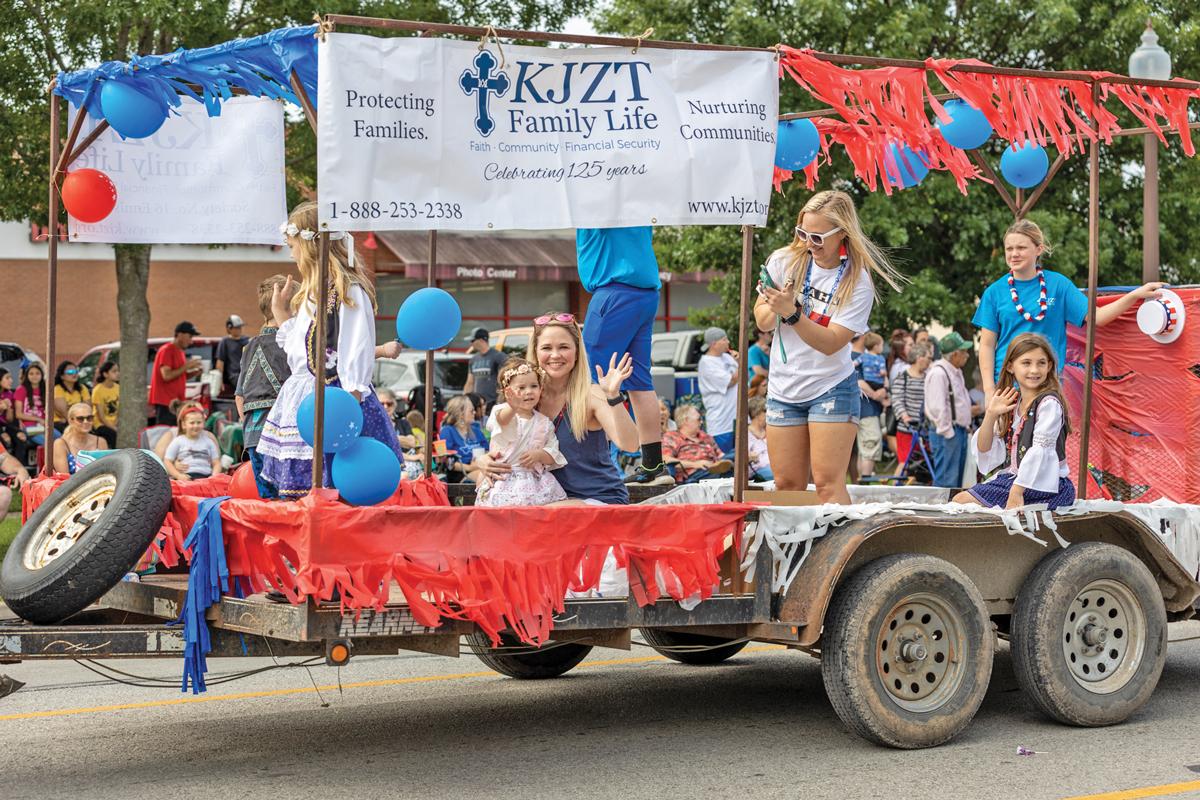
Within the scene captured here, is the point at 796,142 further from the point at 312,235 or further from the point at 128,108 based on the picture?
the point at 128,108

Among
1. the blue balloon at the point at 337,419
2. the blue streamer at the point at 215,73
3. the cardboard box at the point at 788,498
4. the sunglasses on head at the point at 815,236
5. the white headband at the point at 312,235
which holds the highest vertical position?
the blue streamer at the point at 215,73

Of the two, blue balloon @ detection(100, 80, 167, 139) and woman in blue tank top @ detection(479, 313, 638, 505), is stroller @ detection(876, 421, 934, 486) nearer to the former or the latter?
woman in blue tank top @ detection(479, 313, 638, 505)

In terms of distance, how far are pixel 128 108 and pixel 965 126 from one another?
4113 millimetres

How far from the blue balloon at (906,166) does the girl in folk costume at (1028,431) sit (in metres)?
1.47

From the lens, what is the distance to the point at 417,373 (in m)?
20.9

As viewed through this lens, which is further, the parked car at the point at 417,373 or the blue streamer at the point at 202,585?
the parked car at the point at 417,373

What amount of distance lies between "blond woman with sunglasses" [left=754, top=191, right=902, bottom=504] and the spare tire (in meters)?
2.82

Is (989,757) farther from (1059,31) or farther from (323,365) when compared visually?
(1059,31)

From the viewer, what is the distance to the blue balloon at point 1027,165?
8445 mm

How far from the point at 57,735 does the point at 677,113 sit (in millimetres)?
3747


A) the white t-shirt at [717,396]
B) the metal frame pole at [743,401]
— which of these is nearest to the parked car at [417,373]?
the white t-shirt at [717,396]

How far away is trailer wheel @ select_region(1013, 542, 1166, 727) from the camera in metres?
6.50

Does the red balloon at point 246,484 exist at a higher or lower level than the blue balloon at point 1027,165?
lower

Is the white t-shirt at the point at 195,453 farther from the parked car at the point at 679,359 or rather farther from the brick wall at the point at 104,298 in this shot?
the brick wall at the point at 104,298
